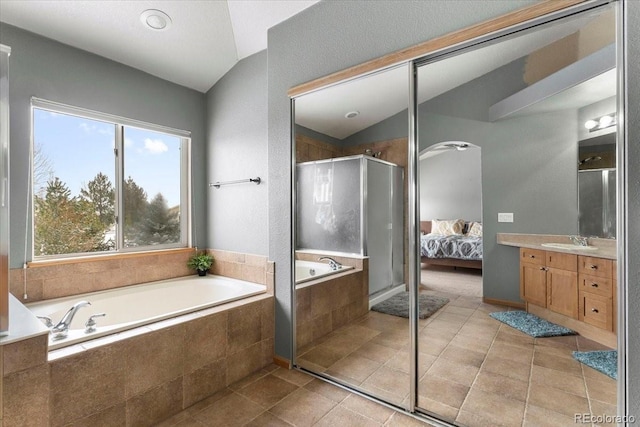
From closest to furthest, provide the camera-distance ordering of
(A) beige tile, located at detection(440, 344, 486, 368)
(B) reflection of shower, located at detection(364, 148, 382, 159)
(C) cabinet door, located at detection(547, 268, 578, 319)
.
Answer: (C) cabinet door, located at detection(547, 268, 578, 319)
(A) beige tile, located at detection(440, 344, 486, 368)
(B) reflection of shower, located at detection(364, 148, 382, 159)

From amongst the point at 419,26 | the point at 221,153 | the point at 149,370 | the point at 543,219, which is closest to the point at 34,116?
the point at 221,153

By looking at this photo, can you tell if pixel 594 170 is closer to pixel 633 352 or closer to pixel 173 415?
pixel 633 352

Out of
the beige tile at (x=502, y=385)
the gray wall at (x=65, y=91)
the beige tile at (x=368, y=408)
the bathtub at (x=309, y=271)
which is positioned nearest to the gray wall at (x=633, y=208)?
the beige tile at (x=502, y=385)

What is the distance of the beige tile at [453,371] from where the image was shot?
1.77m

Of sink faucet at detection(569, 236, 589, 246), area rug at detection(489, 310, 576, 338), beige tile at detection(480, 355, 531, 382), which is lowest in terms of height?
beige tile at detection(480, 355, 531, 382)

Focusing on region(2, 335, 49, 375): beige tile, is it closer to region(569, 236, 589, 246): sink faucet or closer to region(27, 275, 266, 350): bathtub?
region(27, 275, 266, 350): bathtub

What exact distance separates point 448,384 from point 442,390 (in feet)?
0.17

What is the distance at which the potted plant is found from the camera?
10.3 ft

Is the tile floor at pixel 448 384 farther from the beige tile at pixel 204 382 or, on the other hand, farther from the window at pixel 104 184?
the window at pixel 104 184

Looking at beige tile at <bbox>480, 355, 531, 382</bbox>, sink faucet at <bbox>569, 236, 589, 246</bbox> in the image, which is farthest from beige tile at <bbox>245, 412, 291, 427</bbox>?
sink faucet at <bbox>569, 236, 589, 246</bbox>

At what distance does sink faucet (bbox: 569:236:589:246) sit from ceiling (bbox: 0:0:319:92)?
2.23 m

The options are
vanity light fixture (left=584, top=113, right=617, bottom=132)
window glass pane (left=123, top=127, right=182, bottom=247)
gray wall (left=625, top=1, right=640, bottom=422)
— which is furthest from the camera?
window glass pane (left=123, top=127, right=182, bottom=247)

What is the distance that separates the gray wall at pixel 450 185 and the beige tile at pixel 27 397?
2046 millimetres

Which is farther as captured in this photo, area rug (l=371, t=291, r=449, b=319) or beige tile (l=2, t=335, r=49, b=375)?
area rug (l=371, t=291, r=449, b=319)
